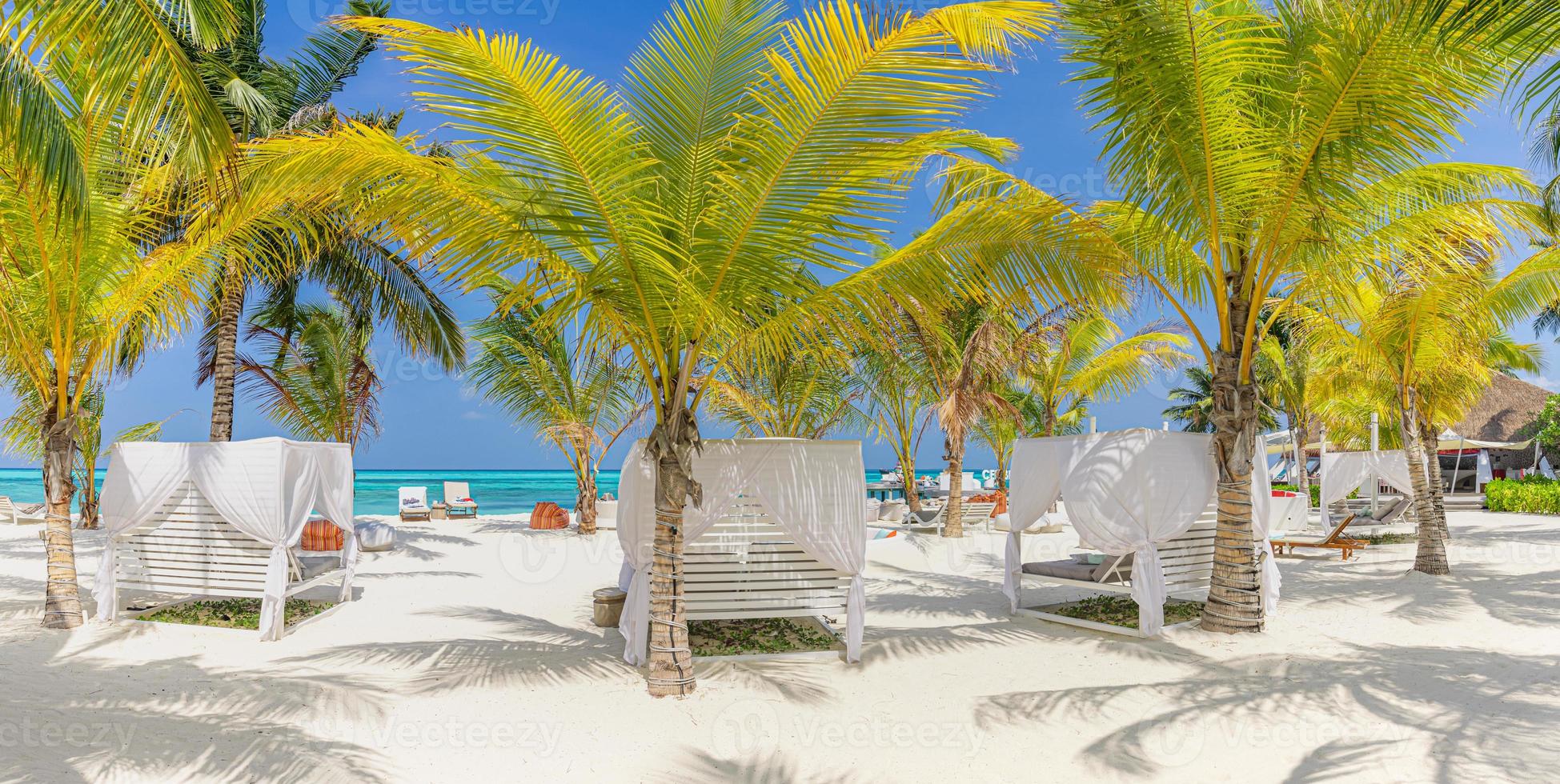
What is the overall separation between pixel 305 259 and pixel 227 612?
11.2 ft

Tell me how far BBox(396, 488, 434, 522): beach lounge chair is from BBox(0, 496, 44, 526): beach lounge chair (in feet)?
24.6

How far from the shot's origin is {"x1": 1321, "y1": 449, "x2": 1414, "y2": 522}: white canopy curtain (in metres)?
16.4

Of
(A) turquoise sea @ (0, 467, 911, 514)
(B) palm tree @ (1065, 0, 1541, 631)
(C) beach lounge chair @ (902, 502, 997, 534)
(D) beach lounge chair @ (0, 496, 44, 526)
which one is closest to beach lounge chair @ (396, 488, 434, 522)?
(A) turquoise sea @ (0, 467, 911, 514)

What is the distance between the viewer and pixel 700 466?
6121 millimetres

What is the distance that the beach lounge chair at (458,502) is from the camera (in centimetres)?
2250

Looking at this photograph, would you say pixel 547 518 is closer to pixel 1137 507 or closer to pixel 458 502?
pixel 458 502

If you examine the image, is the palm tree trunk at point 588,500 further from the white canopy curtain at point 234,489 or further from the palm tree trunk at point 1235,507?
the palm tree trunk at point 1235,507

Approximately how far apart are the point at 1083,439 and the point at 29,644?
8681 mm

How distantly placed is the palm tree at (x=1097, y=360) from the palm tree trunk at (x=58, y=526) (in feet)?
42.1

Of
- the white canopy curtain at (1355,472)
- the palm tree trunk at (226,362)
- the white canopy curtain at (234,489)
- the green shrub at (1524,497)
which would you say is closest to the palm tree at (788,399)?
the palm tree trunk at (226,362)

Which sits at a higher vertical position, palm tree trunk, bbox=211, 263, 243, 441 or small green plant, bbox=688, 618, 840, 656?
palm tree trunk, bbox=211, 263, 243, 441

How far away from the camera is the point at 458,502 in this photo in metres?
23.4

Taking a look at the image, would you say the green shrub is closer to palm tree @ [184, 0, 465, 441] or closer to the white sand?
the white sand

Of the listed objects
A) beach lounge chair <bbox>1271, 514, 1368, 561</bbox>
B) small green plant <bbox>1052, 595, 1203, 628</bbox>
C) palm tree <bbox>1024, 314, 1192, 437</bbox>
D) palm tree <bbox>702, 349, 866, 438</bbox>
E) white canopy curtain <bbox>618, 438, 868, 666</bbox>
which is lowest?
small green plant <bbox>1052, 595, 1203, 628</bbox>
